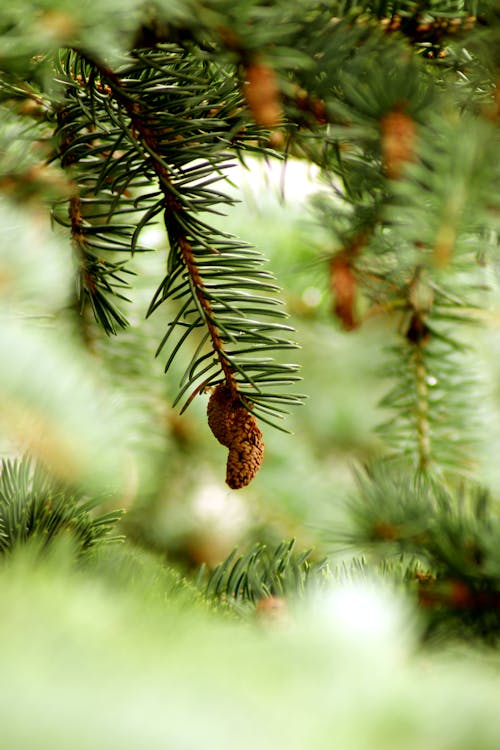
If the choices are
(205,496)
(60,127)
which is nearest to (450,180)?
(60,127)

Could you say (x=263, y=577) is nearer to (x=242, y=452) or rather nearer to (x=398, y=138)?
(x=242, y=452)

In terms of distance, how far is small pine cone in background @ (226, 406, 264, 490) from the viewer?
0.30 meters

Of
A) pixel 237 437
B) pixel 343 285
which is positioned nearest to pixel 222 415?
pixel 237 437

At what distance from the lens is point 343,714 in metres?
0.12

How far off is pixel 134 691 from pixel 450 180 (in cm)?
16

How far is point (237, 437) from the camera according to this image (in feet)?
0.99

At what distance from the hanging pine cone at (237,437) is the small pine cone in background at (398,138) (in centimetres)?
12

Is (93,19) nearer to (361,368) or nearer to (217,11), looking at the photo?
(217,11)

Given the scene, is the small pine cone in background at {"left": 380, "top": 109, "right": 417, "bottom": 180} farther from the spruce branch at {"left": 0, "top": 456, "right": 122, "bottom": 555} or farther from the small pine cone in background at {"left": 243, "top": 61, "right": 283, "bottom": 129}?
the spruce branch at {"left": 0, "top": 456, "right": 122, "bottom": 555}

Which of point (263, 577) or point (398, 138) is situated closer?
point (398, 138)

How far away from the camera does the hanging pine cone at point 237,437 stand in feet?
0.99

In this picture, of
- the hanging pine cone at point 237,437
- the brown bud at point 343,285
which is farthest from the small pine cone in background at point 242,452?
the brown bud at point 343,285

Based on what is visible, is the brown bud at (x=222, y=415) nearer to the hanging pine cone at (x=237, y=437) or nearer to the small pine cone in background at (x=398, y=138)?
the hanging pine cone at (x=237, y=437)

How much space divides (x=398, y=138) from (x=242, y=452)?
13cm
